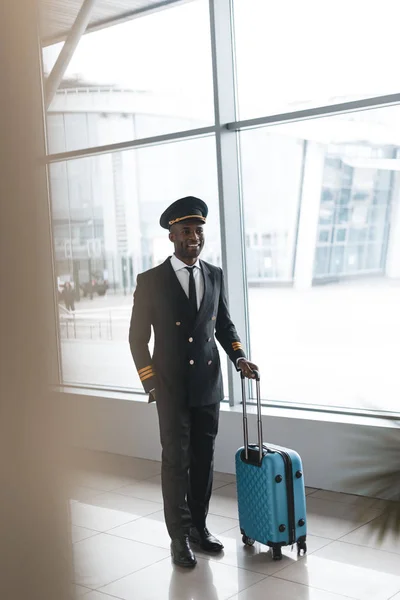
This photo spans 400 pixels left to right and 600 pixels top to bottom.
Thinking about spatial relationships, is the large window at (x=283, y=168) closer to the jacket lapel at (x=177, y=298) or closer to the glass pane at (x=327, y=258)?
the glass pane at (x=327, y=258)

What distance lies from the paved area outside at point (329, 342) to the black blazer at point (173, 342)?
0.65 metres

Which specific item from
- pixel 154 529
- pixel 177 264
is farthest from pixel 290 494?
pixel 177 264

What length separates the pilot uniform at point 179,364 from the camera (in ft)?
9.82

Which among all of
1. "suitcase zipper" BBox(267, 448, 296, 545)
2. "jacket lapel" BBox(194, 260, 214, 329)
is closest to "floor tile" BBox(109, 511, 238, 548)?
"suitcase zipper" BBox(267, 448, 296, 545)

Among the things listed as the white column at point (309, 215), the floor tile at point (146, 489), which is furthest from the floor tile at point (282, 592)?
the white column at point (309, 215)

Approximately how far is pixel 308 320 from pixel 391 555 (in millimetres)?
1493

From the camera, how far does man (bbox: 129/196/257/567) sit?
2.99 meters

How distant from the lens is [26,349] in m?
0.29

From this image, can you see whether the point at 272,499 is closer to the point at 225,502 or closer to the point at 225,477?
the point at 225,502

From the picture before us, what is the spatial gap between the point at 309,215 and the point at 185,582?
7.02 ft

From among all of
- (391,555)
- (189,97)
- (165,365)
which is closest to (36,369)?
(165,365)

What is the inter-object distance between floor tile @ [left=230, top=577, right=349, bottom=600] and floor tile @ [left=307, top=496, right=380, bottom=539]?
0.56 meters

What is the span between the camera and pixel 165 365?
303cm

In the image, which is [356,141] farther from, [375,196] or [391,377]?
[391,377]
